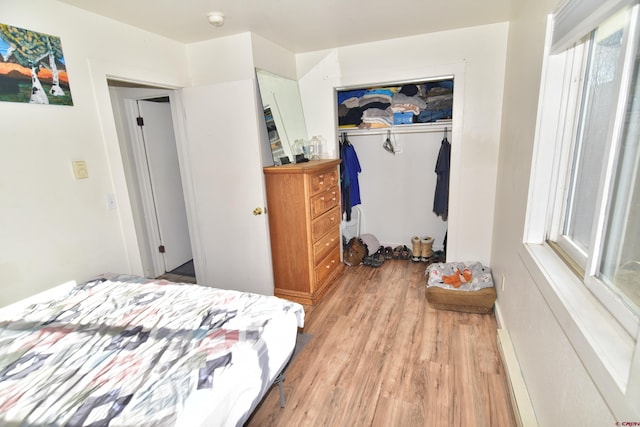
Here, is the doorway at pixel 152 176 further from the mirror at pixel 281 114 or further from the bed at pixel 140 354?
→ the bed at pixel 140 354

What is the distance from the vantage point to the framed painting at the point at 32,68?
166 centimetres

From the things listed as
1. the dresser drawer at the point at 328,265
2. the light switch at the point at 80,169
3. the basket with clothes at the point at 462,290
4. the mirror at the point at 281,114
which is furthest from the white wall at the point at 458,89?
the light switch at the point at 80,169

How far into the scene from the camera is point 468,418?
1664 millimetres

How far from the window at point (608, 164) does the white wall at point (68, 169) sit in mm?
2741

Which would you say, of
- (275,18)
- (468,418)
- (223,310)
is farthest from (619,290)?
(275,18)

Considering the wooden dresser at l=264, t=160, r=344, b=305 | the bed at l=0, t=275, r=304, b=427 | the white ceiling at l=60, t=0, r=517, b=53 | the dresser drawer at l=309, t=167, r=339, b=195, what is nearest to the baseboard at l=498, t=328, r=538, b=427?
the bed at l=0, t=275, r=304, b=427

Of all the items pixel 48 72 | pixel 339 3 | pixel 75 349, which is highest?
pixel 339 3

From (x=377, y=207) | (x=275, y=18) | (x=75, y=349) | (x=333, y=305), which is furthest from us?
(x=377, y=207)

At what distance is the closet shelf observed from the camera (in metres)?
3.40

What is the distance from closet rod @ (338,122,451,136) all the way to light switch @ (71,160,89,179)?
2610 millimetres

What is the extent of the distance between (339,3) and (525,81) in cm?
134

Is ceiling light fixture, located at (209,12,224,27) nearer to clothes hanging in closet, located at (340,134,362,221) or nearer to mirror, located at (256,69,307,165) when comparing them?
mirror, located at (256,69,307,165)

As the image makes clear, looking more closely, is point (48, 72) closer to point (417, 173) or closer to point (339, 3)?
point (339, 3)

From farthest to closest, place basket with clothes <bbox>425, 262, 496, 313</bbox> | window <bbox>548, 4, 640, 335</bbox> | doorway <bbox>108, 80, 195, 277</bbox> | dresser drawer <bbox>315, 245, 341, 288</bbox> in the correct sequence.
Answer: doorway <bbox>108, 80, 195, 277</bbox> → dresser drawer <bbox>315, 245, 341, 288</bbox> → basket with clothes <bbox>425, 262, 496, 313</bbox> → window <bbox>548, 4, 640, 335</bbox>
